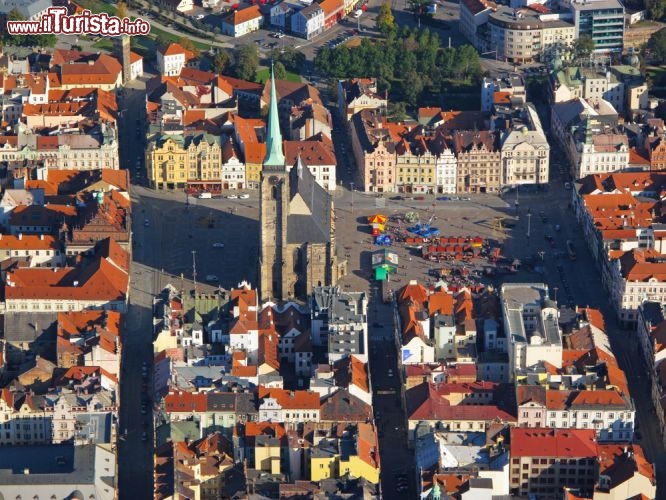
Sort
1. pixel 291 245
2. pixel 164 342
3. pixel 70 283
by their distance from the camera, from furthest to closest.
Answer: pixel 291 245 < pixel 70 283 < pixel 164 342

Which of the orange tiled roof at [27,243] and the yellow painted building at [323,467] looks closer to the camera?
the yellow painted building at [323,467]

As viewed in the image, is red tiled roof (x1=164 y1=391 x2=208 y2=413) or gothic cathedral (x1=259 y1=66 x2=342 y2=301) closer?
red tiled roof (x1=164 y1=391 x2=208 y2=413)

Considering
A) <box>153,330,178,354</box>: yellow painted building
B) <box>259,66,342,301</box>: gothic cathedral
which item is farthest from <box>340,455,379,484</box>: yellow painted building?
<box>259,66,342,301</box>: gothic cathedral

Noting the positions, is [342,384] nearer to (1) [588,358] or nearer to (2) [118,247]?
(1) [588,358]

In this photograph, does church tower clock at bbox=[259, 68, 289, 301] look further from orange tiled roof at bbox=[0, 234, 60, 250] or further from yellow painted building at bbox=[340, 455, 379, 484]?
yellow painted building at bbox=[340, 455, 379, 484]

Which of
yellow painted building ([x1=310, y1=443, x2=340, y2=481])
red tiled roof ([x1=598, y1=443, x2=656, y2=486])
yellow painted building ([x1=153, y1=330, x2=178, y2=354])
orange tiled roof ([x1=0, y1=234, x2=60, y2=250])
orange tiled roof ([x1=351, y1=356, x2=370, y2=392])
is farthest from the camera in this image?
orange tiled roof ([x1=0, y1=234, x2=60, y2=250])

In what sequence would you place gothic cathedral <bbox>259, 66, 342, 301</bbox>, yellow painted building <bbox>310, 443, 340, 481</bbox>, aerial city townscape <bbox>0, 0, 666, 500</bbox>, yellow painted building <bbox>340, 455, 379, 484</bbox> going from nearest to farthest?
yellow painted building <bbox>340, 455, 379, 484</bbox>
yellow painted building <bbox>310, 443, 340, 481</bbox>
aerial city townscape <bbox>0, 0, 666, 500</bbox>
gothic cathedral <bbox>259, 66, 342, 301</bbox>

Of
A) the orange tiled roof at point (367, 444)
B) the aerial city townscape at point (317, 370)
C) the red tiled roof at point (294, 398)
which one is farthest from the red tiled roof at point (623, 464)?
the red tiled roof at point (294, 398)

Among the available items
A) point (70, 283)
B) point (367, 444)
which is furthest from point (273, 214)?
point (367, 444)

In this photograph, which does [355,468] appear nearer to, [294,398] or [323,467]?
[323,467]

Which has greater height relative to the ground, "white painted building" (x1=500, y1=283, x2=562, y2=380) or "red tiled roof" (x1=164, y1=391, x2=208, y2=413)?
"white painted building" (x1=500, y1=283, x2=562, y2=380)

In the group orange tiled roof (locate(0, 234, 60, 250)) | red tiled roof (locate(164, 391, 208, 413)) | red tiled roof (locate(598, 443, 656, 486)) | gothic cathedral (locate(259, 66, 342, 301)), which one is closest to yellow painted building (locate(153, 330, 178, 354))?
red tiled roof (locate(164, 391, 208, 413))

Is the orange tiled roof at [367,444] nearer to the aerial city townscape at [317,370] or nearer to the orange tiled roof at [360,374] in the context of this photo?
the aerial city townscape at [317,370]

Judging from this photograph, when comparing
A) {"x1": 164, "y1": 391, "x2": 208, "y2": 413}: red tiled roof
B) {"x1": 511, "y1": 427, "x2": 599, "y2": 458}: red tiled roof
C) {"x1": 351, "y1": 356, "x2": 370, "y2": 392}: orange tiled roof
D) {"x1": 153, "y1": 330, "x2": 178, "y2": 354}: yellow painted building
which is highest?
{"x1": 153, "y1": 330, "x2": 178, "y2": 354}: yellow painted building
